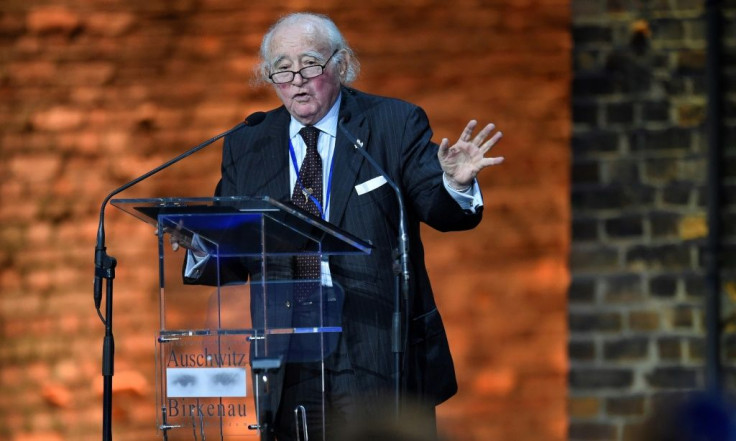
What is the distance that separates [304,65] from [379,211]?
0.43m

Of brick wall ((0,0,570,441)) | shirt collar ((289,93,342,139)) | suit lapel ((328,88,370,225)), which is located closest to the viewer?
suit lapel ((328,88,370,225))

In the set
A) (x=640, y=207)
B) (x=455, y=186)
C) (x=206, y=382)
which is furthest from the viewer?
(x=640, y=207)

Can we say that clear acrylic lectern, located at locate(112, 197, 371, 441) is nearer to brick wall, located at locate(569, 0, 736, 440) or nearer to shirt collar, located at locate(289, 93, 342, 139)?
shirt collar, located at locate(289, 93, 342, 139)

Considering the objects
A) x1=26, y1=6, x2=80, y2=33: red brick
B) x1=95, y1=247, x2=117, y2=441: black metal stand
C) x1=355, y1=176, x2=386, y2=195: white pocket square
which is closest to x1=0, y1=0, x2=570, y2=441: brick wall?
x1=26, y1=6, x2=80, y2=33: red brick

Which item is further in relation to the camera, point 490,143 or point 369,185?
point 369,185

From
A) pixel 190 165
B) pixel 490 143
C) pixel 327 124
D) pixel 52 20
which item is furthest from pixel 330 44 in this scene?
pixel 52 20

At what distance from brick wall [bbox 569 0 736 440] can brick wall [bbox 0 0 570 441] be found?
0.10 meters

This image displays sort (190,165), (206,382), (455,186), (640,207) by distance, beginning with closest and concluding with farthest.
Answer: (206,382)
(455,186)
(640,207)
(190,165)

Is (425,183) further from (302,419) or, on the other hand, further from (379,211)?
(302,419)

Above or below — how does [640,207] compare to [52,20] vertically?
below

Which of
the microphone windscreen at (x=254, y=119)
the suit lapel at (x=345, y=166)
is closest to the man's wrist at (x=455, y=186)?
the suit lapel at (x=345, y=166)

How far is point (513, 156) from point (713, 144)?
743 mm

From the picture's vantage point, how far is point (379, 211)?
2658 millimetres

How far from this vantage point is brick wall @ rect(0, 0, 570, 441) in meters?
4.10
